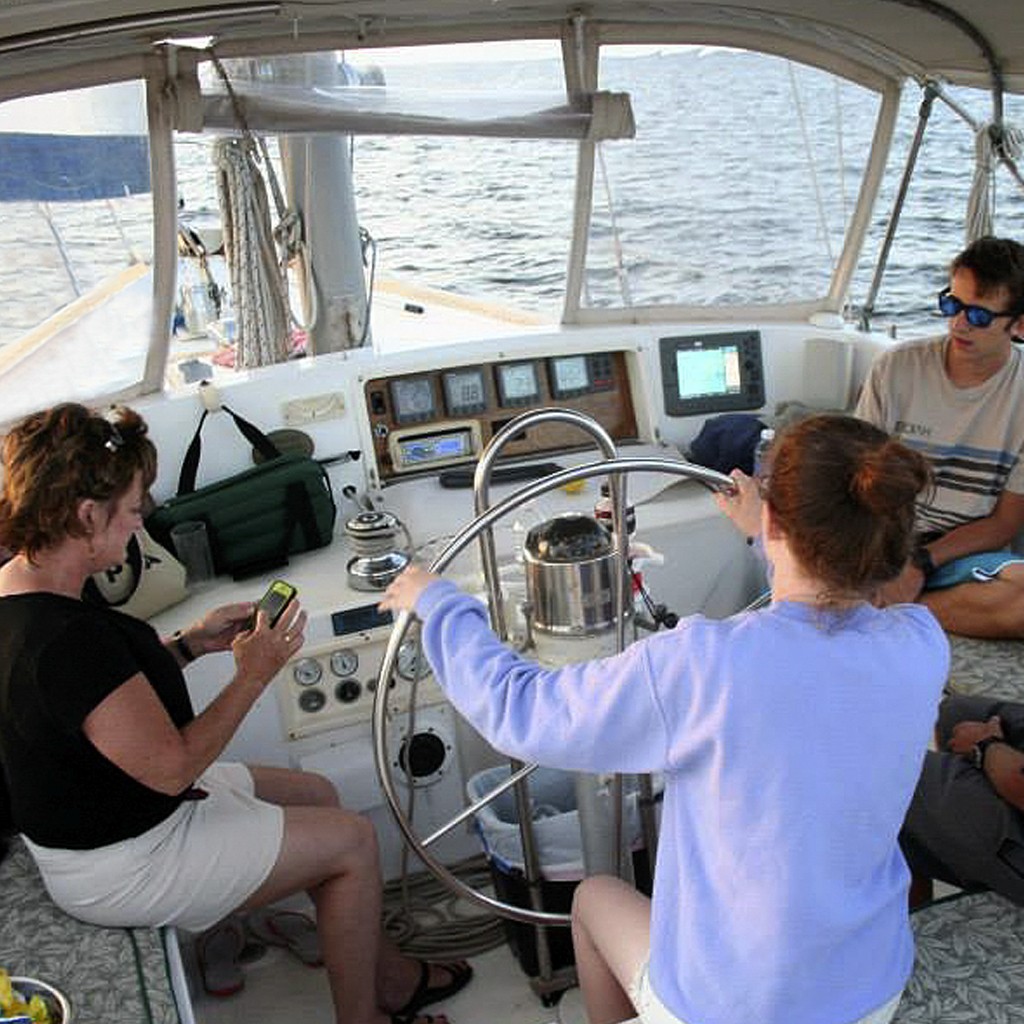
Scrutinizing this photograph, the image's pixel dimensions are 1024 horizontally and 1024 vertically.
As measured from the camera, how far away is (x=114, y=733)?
154 centimetres

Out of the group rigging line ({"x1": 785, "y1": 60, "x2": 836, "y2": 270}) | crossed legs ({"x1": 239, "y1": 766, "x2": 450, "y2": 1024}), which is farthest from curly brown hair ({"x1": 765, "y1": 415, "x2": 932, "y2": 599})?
rigging line ({"x1": 785, "y1": 60, "x2": 836, "y2": 270})

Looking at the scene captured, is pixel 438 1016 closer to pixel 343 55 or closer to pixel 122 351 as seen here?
pixel 122 351

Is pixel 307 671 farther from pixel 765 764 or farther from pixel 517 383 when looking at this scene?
pixel 765 764

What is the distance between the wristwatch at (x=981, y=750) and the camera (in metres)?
1.79

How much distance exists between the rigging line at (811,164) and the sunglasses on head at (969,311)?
1.36 metres

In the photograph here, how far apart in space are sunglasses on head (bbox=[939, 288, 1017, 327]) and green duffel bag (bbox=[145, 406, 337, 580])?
5.03ft

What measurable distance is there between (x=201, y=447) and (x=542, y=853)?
1476mm

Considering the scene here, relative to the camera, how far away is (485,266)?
5855mm

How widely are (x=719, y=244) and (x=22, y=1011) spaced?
127 inches

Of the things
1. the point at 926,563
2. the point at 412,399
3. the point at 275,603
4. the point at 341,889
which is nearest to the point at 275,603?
the point at 275,603

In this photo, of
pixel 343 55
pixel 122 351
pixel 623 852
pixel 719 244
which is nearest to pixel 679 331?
pixel 719 244

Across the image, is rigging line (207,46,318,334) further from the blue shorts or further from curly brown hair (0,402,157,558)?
the blue shorts

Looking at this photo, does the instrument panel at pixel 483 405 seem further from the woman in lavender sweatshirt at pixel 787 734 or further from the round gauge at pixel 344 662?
the woman in lavender sweatshirt at pixel 787 734

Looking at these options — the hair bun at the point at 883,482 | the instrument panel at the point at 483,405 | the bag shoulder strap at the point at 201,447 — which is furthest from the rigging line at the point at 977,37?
the hair bun at the point at 883,482
